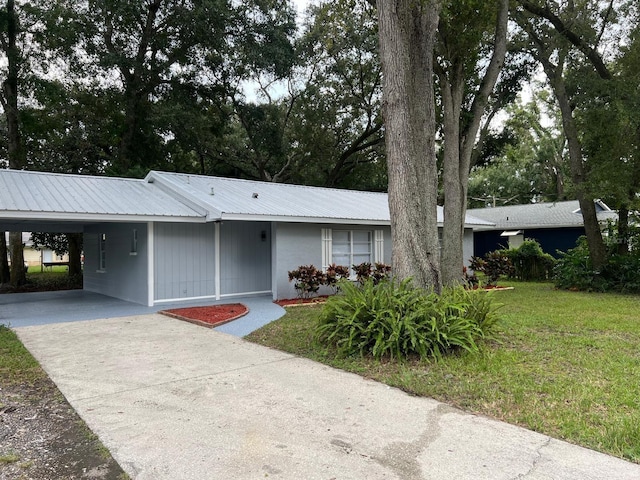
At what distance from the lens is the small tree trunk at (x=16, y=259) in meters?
14.6

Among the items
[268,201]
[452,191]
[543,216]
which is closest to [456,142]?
[452,191]

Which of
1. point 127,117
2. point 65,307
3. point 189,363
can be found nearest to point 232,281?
point 65,307

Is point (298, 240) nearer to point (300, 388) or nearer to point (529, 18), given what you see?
point (300, 388)

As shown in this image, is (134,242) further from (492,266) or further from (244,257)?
(492,266)

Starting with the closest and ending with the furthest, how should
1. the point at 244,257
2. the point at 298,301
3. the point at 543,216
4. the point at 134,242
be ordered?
the point at 134,242, the point at 298,301, the point at 244,257, the point at 543,216

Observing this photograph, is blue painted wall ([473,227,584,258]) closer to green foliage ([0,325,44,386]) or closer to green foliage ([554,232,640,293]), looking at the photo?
green foliage ([554,232,640,293])

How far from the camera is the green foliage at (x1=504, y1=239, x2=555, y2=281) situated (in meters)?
16.1

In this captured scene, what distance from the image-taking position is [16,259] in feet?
48.7

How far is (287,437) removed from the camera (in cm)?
329

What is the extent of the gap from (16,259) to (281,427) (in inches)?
596

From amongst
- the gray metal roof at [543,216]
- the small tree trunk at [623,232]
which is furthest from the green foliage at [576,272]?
the gray metal roof at [543,216]

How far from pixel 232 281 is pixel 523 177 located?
30.3m

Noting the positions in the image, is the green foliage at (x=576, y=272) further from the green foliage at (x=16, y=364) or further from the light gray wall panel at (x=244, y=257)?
the green foliage at (x=16, y=364)

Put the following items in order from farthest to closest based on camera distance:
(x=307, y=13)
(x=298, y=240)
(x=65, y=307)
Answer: (x=307, y=13) → (x=298, y=240) → (x=65, y=307)
